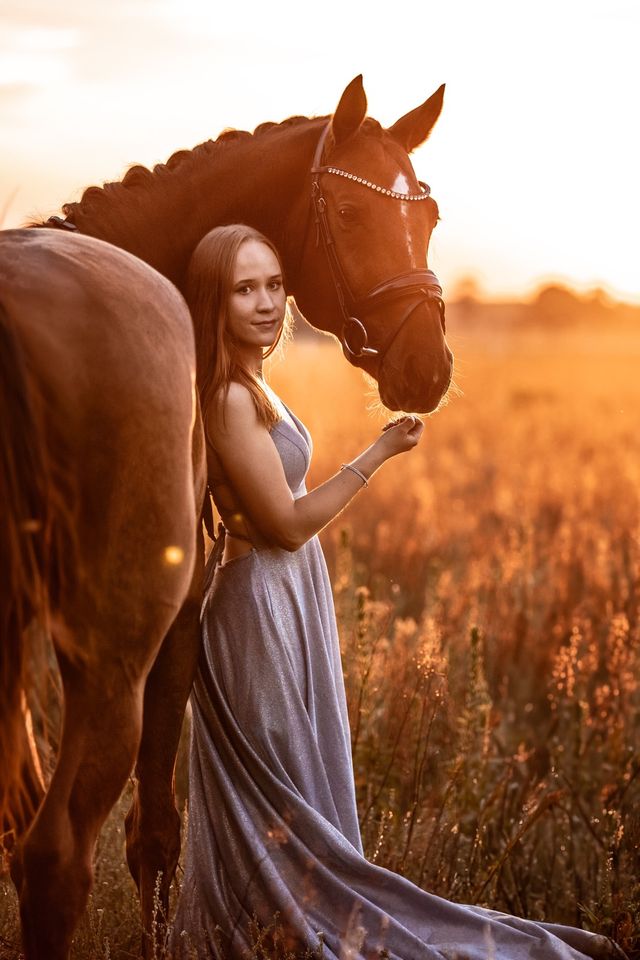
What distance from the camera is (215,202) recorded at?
3.09 meters

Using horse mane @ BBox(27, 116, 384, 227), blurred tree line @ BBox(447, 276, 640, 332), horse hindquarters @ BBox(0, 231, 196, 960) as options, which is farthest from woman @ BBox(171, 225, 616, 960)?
blurred tree line @ BBox(447, 276, 640, 332)

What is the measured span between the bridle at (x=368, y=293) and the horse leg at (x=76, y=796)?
127 centimetres

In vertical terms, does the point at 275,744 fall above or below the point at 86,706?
below

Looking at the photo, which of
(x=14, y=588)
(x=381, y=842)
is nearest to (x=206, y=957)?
(x=381, y=842)

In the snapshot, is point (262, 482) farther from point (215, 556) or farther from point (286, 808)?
point (286, 808)

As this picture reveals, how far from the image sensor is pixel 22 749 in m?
2.18

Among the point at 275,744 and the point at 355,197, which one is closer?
the point at 275,744

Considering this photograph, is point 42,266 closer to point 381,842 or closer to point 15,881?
point 15,881

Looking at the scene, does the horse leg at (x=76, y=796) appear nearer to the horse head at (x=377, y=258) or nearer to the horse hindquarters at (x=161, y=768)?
the horse hindquarters at (x=161, y=768)

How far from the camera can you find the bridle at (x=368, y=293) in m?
2.94

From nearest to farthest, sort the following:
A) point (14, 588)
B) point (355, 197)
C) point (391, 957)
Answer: point (14, 588)
point (391, 957)
point (355, 197)

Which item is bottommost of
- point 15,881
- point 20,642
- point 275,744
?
point 15,881

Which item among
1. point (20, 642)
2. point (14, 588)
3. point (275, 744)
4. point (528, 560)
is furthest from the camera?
point (528, 560)

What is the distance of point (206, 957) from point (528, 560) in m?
3.04
